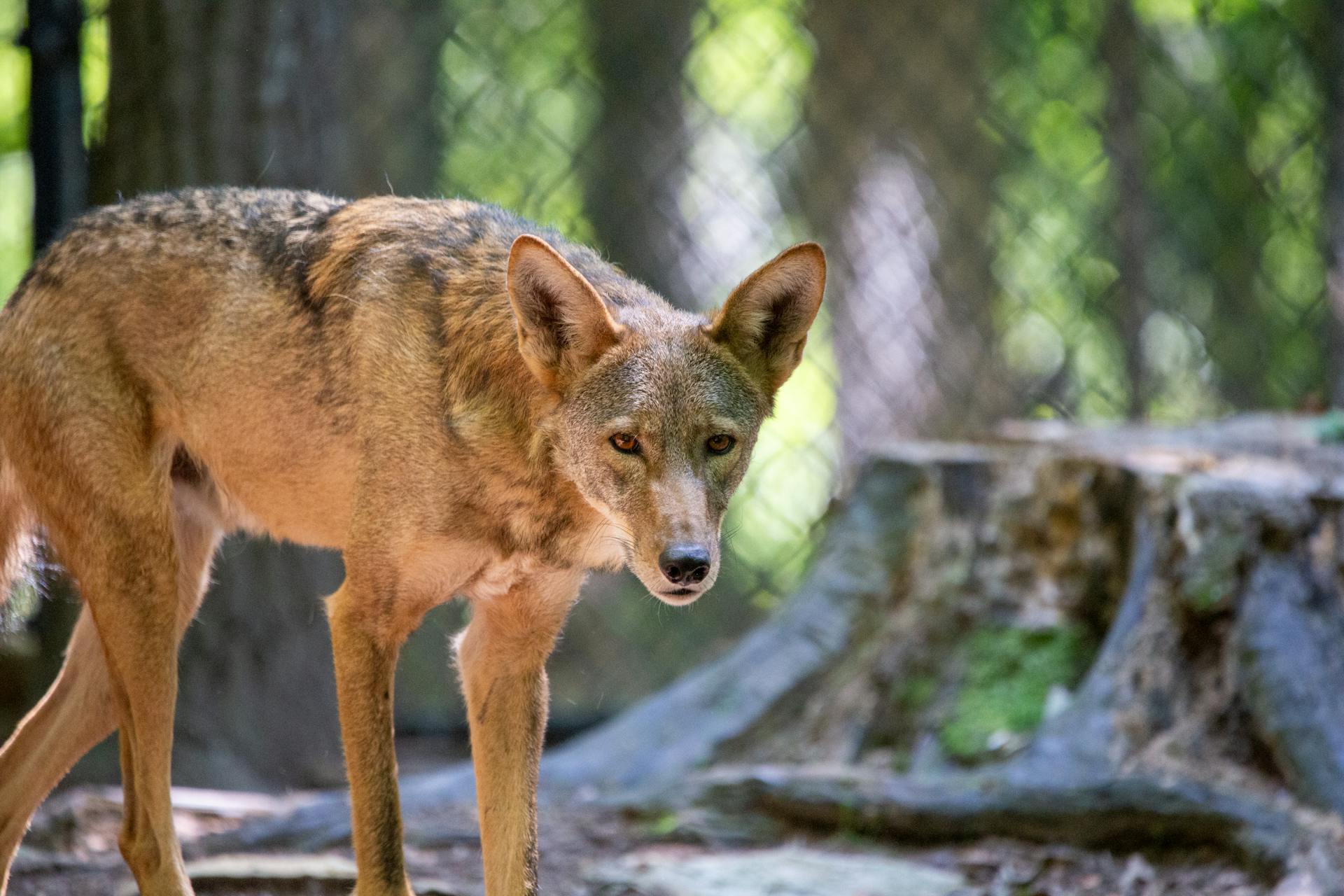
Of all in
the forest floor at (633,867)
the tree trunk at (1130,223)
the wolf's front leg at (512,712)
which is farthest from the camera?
the tree trunk at (1130,223)

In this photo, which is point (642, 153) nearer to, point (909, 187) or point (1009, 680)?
point (909, 187)

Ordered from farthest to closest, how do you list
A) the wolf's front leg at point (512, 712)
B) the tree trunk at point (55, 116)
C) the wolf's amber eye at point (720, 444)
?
the tree trunk at point (55, 116) < the wolf's front leg at point (512, 712) < the wolf's amber eye at point (720, 444)

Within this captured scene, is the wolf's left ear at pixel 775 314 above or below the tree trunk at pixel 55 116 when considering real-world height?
below

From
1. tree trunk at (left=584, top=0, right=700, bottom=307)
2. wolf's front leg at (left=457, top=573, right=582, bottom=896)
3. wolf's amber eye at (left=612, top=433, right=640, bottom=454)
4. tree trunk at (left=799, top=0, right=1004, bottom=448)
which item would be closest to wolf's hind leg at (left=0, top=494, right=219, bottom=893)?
wolf's front leg at (left=457, top=573, right=582, bottom=896)

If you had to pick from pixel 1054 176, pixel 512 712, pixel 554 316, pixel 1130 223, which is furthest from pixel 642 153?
pixel 512 712

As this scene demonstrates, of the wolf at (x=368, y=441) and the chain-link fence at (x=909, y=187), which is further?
the chain-link fence at (x=909, y=187)

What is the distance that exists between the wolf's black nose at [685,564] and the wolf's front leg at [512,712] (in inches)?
20.6

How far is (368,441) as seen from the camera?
337 cm

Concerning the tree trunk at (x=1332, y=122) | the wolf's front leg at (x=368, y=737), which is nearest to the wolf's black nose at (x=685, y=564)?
the wolf's front leg at (x=368, y=737)

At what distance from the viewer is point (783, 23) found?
27.8 ft

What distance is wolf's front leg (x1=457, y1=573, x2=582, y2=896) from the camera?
3.46 metres

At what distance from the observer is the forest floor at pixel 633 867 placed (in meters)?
3.94

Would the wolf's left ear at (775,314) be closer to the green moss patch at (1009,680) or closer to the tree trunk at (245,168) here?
the green moss patch at (1009,680)

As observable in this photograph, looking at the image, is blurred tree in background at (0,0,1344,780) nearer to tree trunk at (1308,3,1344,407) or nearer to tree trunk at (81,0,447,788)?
tree trunk at (1308,3,1344,407)
